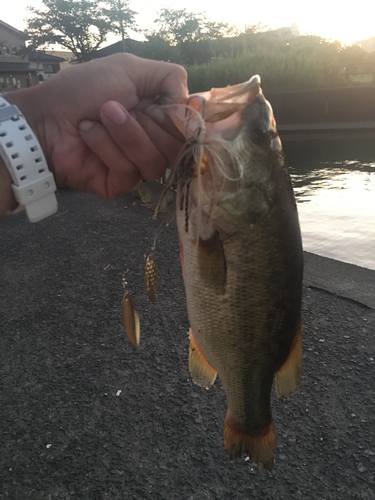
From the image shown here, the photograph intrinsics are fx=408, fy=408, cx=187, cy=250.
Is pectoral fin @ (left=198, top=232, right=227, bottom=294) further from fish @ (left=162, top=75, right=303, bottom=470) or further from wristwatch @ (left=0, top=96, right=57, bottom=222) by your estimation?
wristwatch @ (left=0, top=96, right=57, bottom=222)

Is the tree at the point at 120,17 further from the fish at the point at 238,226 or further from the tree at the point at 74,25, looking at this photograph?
the fish at the point at 238,226

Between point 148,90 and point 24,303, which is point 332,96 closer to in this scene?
point 24,303

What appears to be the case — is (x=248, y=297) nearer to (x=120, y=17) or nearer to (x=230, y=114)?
(x=230, y=114)

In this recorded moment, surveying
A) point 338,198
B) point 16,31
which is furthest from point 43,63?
point 338,198

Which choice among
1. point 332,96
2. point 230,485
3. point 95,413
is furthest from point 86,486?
point 332,96

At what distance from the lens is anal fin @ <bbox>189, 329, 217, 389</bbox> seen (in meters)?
1.91

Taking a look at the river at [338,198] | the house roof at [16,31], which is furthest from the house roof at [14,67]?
the river at [338,198]

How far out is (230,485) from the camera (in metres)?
2.83

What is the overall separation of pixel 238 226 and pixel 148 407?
2.52 m

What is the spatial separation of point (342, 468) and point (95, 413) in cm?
199

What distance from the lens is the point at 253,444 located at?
1885 mm

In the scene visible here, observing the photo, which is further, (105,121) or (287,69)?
(287,69)

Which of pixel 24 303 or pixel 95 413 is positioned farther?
pixel 24 303

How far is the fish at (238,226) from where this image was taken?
150 centimetres
